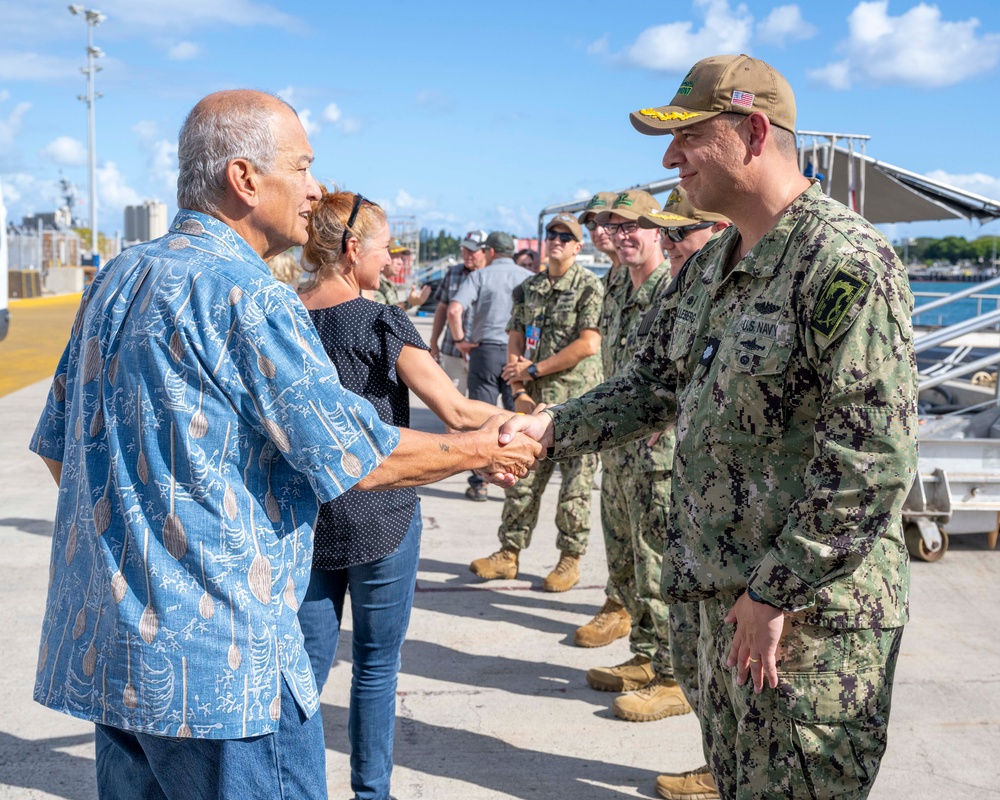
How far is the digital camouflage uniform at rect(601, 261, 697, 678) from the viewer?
4.08 m

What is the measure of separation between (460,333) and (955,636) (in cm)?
481

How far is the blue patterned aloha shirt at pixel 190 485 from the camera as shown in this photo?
5.90 ft

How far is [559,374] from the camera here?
237 inches

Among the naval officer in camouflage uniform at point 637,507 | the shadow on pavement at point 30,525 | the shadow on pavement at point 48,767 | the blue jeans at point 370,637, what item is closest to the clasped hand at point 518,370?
the naval officer in camouflage uniform at point 637,507

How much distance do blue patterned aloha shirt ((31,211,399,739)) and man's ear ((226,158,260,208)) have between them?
0.58 ft

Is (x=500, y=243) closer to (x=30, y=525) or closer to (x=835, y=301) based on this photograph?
(x=30, y=525)

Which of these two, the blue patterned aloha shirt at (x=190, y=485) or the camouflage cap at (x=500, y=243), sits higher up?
the camouflage cap at (x=500, y=243)

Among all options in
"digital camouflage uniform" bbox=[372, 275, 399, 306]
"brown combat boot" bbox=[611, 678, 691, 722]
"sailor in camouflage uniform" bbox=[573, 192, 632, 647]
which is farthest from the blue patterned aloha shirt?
"digital camouflage uniform" bbox=[372, 275, 399, 306]

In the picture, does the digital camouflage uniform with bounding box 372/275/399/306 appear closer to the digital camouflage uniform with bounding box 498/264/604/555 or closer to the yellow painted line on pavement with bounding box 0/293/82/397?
the digital camouflage uniform with bounding box 498/264/604/555

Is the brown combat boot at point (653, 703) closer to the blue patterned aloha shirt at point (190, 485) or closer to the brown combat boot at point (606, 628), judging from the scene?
the brown combat boot at point (606, 628)

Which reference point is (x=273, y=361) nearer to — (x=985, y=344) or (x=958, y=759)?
(x=958, y=759)

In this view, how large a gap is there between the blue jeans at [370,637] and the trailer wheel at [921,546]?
4154 mm

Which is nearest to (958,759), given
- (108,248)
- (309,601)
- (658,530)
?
(658,530)

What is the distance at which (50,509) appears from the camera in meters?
7.14
